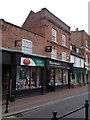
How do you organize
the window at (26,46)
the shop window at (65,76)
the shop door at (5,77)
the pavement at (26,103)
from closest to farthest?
1. the pavement at (26,103)
2. the shop door at (5,77)
3. the window at (26,46)
4. the shop window at (65,76)

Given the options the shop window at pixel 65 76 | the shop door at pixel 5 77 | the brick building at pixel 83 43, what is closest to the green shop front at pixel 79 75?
the brick building at pixel 83 43

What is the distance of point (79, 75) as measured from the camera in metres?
41.3

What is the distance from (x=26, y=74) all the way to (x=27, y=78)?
409mm

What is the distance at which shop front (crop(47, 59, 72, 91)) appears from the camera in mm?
26828

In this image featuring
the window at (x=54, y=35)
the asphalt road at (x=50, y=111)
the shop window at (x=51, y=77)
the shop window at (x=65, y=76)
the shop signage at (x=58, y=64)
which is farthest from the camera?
the shop window at (x=65, y=76)

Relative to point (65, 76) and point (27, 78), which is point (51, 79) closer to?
point (65, 76)

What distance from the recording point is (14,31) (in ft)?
69.8

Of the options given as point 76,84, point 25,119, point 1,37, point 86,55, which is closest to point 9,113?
point 25,119

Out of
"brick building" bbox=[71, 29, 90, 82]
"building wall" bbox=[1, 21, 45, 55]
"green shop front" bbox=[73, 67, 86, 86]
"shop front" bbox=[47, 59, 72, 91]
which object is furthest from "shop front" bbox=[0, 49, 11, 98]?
"brick building" bbox=[71, 29, 90, 82]

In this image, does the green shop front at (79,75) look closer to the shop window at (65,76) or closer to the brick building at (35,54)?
the brick building at (35,54)

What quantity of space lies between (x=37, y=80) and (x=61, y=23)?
10099mm

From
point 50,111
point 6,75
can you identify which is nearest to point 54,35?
point 6,75

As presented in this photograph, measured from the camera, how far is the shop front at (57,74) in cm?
2683

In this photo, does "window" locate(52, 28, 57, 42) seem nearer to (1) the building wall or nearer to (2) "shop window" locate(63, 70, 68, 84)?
(1) the building wall
